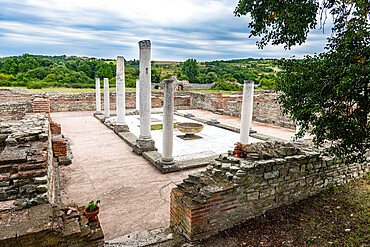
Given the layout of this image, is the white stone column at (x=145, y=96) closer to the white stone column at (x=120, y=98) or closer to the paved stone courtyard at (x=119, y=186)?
the paved stone courtyard at (x=119, y=186)

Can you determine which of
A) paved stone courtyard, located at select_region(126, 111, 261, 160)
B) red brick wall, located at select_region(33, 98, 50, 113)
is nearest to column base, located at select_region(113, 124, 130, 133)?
paved stone courtyard, located at select_region(126, 111, 261, 160)

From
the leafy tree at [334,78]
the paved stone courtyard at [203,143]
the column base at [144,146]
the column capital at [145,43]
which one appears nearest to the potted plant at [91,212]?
the leafy tree at [334,78]

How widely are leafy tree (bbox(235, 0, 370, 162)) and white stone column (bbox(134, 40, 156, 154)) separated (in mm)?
4189

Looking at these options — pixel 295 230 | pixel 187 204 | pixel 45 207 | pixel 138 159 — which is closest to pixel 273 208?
pixel 295 230

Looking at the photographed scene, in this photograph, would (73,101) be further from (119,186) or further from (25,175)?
(25,175)

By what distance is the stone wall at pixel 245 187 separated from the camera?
3623 mm

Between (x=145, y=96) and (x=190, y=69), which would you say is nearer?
(x=145, y=96)

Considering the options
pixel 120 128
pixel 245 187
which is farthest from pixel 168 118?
pixel 120 128

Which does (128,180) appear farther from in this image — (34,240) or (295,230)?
(295,230)

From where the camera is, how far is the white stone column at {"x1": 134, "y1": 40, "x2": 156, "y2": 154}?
7.54 meters

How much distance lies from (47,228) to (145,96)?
5.49 meters

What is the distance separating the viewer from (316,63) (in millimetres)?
3430

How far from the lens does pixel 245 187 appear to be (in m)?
3.91

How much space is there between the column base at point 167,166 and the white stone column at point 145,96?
144 centimetres
